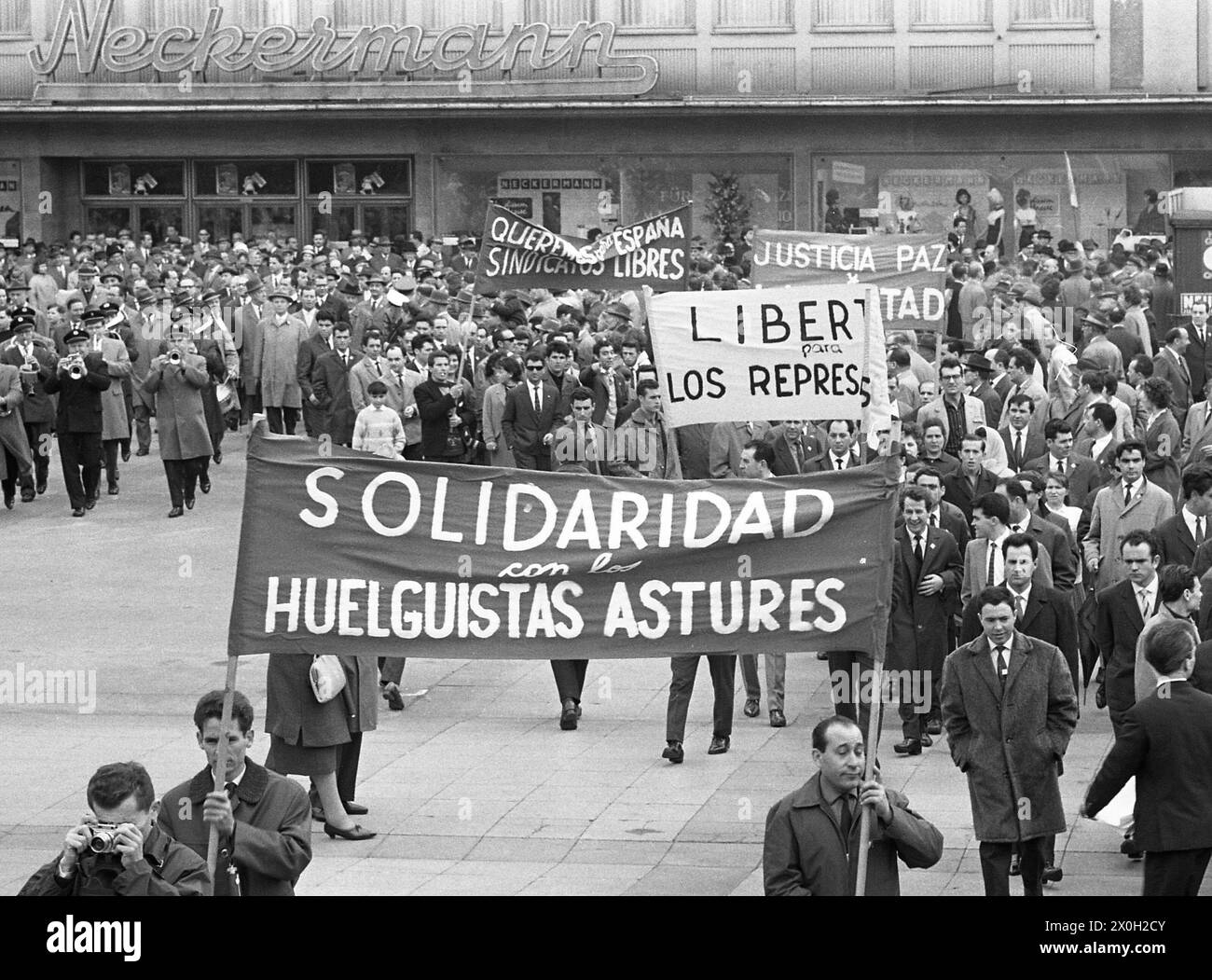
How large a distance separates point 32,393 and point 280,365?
2.97m

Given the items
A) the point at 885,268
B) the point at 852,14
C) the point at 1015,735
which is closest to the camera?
the point at 1015,735

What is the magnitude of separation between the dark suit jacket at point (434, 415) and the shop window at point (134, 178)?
2362 centimetres

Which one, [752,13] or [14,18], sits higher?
[14,18]

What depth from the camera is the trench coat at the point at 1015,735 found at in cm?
909

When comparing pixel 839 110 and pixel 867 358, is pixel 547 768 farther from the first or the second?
pixel 839 110

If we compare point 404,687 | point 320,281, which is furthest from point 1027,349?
point 320,281

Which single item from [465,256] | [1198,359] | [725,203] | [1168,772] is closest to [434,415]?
[1198,359]

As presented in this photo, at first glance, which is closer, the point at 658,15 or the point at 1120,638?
the point at 1120,638

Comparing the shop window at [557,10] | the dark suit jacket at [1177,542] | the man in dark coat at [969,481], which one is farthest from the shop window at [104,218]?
the dark suit jacket at [1177,542]

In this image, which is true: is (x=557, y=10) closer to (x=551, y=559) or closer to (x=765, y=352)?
(x=765, y=352)

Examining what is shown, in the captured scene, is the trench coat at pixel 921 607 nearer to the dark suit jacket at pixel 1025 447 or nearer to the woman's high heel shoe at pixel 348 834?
the dark suit jacket at pixel 1025 447

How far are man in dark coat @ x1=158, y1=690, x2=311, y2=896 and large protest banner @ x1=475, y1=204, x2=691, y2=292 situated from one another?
40.6 feet

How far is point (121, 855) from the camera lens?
6512 mm

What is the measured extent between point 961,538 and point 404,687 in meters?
4.00
